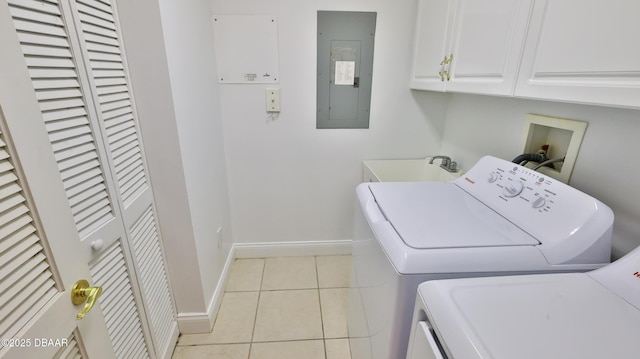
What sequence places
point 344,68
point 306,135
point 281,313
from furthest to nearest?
point 306,135, point 344,68, point 281,313

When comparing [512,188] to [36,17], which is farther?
[512,188]

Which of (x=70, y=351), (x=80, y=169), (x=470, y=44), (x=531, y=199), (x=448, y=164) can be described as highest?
(x=470, y=44)

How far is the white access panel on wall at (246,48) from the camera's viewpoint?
180cm

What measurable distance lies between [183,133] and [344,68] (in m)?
1.15

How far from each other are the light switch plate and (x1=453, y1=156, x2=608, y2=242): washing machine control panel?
1.30 metres

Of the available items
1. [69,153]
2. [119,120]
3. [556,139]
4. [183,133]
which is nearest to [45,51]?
[69,153]

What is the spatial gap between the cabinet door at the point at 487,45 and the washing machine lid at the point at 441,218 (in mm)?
443

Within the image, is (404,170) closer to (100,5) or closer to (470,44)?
(470,44)

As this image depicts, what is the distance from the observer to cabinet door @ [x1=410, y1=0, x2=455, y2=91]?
1478 mm

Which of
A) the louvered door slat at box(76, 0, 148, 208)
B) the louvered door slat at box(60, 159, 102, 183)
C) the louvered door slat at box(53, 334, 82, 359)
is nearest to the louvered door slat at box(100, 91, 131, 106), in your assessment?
the louvered door slat at box(76, 0, 148, 208)

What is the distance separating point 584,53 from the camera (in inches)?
29.6

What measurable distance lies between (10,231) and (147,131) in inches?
31.7

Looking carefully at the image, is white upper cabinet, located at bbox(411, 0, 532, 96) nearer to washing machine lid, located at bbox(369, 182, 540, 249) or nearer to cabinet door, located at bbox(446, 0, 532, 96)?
cabinet door, located at bbox(446, 0, 532, 96)

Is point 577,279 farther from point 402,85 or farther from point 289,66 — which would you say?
point 289,66
